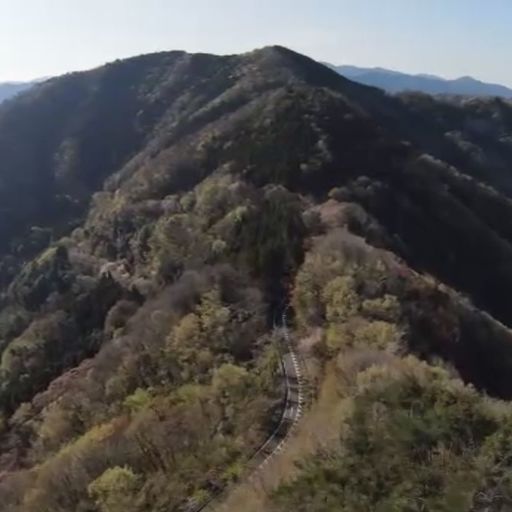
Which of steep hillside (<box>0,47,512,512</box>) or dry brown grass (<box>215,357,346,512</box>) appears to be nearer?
dry brown grass (<box>215,357,346,512</box>)

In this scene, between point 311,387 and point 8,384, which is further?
point 8,384

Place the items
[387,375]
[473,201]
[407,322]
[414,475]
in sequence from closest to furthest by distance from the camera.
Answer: [414,475] → [387,375] → [407,322] → [473,201]

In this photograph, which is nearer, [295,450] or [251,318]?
[295,450]

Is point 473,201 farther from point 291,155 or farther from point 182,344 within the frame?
point 182,344

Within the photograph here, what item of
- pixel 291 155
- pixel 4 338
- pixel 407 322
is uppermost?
pixel 291 155

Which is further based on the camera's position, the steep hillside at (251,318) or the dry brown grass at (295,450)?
the steep hillside at (251,318)

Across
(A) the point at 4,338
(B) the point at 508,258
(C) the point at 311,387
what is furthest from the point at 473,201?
(C) the point at 311,387

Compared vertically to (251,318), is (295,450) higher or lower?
lower

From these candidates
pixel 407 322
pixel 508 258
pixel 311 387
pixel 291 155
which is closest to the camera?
pixel 311 387
